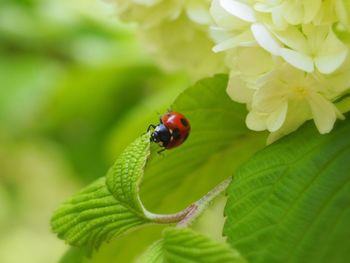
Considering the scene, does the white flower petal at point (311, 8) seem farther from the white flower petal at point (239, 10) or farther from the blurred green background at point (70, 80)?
the blurred green background at point (70, 80)

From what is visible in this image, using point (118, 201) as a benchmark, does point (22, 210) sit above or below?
above

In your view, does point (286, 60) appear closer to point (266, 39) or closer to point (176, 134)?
point (266, 39)

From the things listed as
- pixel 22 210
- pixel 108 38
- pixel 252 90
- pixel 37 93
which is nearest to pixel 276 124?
pixel 252 90

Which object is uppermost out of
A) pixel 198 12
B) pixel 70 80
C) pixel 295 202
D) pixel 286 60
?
pixel 70 80

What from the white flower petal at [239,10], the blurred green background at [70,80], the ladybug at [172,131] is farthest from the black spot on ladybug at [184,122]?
the blurred green background at [70,80]

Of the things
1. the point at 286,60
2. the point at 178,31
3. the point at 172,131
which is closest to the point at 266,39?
the point at 286,60

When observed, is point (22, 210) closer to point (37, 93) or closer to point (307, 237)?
point (37, 93)

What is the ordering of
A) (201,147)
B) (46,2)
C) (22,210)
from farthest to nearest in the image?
(22,210), (46,2), (201,147)
